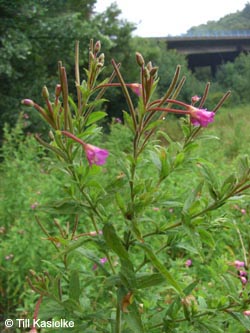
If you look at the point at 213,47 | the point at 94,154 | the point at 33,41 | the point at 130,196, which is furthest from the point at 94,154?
the point at 213,47

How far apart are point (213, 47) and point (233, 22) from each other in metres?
4.75

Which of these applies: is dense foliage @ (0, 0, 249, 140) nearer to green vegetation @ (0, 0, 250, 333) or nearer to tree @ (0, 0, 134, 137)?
tree @ (0, 0, 134, 137)

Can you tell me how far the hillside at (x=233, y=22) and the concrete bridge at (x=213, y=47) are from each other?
1.76 m

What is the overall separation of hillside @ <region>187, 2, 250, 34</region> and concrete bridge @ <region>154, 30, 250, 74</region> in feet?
5.78

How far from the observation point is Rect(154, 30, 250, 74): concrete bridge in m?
16.1

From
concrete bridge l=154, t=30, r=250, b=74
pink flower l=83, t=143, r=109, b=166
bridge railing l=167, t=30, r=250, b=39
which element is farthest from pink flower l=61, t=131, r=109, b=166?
bridge railing l=167, t=30, r=250, b=39

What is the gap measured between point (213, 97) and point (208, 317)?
30.7 feet

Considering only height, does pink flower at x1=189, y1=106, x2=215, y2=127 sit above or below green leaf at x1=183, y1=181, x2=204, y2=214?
above

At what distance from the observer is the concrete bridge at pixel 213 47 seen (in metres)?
16.1

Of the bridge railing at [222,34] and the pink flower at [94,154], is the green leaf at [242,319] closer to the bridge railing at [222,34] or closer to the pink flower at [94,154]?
the pink flower at [94,154]

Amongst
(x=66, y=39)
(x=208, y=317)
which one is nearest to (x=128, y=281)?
(x=208, y=317)

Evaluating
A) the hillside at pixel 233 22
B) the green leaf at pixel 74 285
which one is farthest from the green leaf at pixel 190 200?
the hillside at pixel 233 22

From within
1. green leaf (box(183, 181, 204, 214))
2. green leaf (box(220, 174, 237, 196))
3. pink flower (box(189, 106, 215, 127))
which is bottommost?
green leaf (box(183, 181, 204, 214))

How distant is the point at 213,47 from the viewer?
16.8 m
